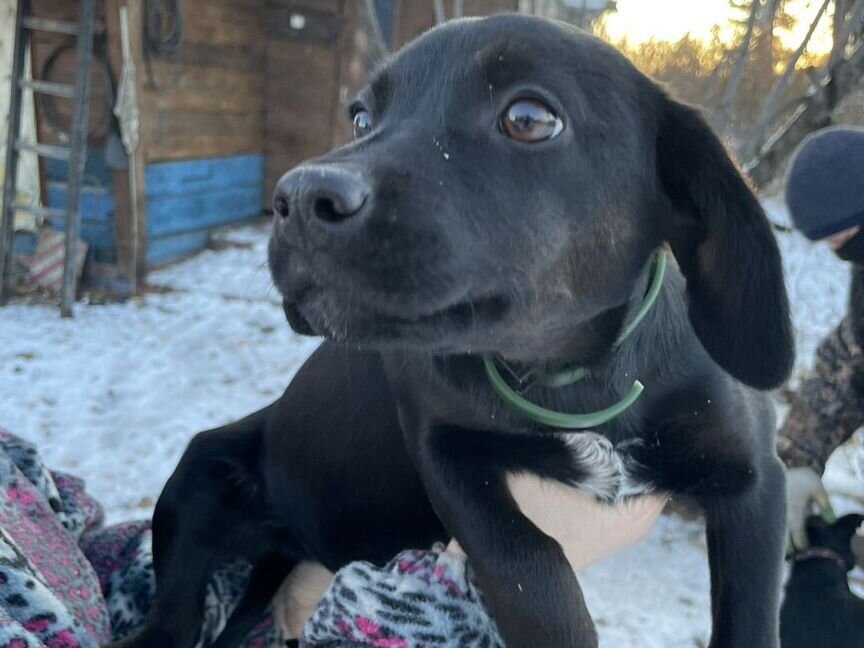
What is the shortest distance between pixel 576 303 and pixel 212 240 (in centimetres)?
708

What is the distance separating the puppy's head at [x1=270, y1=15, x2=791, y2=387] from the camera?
1.14 meters

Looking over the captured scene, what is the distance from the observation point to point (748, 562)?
5.04ft

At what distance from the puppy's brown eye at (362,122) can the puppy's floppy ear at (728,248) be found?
523 millimetres

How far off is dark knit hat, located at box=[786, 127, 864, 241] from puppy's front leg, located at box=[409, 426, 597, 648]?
204 centimetres

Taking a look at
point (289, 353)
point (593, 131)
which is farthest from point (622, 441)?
point (289, 353)

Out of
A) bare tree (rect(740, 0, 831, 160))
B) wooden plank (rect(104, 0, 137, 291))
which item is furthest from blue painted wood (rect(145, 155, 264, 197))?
bare tree (rect(740, 0, 831, 160))

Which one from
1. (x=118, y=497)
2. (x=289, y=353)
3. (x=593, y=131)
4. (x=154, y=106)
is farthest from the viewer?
(x=154, y=106)

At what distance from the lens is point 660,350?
5.08 ft

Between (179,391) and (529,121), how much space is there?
414 centimetres

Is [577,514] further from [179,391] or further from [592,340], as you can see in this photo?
[179,391]

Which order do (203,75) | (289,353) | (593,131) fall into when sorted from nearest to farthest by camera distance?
(593,131), (289,353), (203,75)

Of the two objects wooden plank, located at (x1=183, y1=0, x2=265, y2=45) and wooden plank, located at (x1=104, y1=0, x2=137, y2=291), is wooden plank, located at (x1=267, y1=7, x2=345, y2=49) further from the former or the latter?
wooden plank, located at (x1=104, y1=0, x2=137, y2=291)

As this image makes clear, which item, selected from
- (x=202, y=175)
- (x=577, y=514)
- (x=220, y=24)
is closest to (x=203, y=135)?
(x=202, y=175)

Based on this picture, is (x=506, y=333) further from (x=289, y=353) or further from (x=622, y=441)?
(x=289, y=353)
